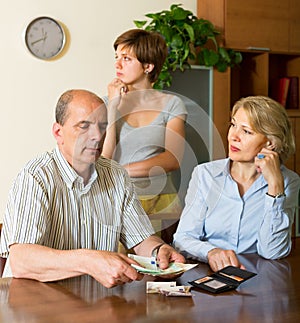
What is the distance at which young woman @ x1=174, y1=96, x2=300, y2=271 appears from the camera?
204 cm

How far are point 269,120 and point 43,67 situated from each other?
2.05 m

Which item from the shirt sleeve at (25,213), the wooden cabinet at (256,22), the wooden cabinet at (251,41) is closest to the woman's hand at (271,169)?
the shirt sleeve at (25,213)

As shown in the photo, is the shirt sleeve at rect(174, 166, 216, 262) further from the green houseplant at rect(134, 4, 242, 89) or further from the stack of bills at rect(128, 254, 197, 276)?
the green houseplant at rect(134, 4, 242, 89)

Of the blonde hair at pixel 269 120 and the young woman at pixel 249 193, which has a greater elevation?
the blonde hair at pixel 269 120

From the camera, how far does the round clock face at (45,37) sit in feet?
12.3

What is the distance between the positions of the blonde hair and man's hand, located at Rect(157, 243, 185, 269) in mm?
666

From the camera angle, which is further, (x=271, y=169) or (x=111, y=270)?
(x=271, y=169)

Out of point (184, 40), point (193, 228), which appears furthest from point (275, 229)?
point (184, 40)

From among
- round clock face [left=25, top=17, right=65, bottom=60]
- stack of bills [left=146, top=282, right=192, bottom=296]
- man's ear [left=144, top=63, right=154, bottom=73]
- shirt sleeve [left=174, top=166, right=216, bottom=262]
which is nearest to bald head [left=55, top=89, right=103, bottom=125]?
man's ear [left=144, top=63, right=154, bottom=73]

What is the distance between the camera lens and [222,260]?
175 centimetres

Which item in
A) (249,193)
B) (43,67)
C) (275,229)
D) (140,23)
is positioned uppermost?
(140,23)

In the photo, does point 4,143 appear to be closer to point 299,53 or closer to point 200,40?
point 200,40

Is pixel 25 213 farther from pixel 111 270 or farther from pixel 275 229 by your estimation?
pixel 275 229

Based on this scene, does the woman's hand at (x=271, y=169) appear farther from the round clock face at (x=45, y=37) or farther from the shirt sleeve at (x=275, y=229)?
the round clock face at (x=45, y=37)
